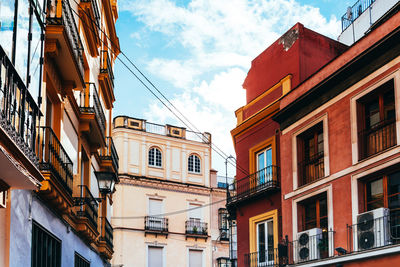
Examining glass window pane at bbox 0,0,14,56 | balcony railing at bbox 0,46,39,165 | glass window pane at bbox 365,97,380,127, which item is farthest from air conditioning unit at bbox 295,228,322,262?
glass window pane at bbox 0,0,14,56

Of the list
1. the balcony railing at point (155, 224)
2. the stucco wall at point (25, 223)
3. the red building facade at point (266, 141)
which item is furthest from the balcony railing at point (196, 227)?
the stucco wall at point (25, 223)

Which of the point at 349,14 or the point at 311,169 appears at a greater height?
the point at 349,14

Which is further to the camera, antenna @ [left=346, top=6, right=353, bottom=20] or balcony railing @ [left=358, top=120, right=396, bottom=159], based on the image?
antenna @ [left=346, top=6, right=353, bottom=20]

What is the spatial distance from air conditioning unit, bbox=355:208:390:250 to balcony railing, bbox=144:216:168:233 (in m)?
23.0

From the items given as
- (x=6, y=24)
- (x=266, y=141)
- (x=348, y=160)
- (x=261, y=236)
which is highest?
(x=266, y=141)

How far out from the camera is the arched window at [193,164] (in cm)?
4091

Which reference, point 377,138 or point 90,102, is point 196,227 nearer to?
point 90,102

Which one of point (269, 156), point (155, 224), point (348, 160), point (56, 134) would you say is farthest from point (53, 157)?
point (155, 224)

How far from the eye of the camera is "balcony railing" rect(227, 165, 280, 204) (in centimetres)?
2119

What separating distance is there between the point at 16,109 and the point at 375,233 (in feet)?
33.1

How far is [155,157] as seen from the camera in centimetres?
3953

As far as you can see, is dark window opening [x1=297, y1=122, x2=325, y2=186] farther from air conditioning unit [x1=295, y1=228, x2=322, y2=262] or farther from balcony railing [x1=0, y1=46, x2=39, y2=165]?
balcony railing [x1=0, y1=46, x2=39, y2=165]

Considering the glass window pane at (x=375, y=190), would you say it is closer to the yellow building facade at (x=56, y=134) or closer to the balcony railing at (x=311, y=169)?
the balcony railing at (x=311, y=169)

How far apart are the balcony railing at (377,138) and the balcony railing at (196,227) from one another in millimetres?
23879
